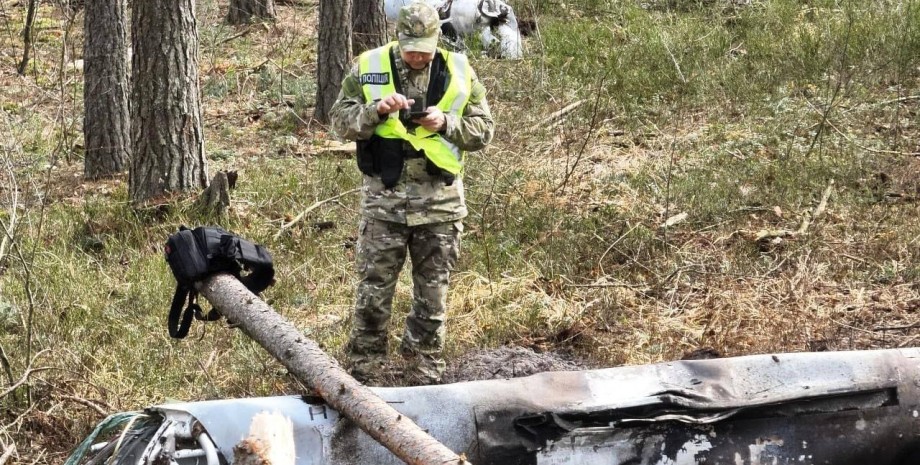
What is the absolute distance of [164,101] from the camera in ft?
23.5

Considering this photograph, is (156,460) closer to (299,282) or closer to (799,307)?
(299,282)

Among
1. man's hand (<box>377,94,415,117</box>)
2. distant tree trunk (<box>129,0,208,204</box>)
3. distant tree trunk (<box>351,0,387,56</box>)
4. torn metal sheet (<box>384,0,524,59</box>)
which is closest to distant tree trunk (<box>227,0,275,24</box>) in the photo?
torn metal sheet (<box>384,0,524,59</box>)

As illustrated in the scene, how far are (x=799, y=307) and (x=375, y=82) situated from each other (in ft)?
9.34

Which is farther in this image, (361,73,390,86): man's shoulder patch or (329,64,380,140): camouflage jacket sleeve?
(361,73,390,86): man's shoulder patch

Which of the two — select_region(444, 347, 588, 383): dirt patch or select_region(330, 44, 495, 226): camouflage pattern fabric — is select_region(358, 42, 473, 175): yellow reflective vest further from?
select_region(444, 347, 588, 383): dirt patch

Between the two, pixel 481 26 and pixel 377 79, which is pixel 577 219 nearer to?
pixel 377 79

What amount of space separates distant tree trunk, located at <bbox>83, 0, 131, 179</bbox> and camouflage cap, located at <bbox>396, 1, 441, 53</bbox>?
4858 millimetres

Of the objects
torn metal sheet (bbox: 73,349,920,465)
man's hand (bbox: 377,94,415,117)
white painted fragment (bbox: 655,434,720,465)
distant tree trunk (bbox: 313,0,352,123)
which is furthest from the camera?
distant tree trunk (bbox: 313,0,352,123)

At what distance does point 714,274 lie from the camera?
6180 millimetres

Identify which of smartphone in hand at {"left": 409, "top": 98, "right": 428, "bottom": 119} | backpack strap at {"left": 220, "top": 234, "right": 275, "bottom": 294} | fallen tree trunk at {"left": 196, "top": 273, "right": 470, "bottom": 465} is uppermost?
smartphone in hand at {"left": 409, "top": 98, "right": 428, "bottom": 119}

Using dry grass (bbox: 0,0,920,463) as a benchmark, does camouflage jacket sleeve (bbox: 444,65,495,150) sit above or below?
above

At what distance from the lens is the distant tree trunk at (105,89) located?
27.5ft

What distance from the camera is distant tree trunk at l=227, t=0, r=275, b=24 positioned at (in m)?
13.2

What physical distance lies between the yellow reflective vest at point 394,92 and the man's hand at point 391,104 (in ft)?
0.44
